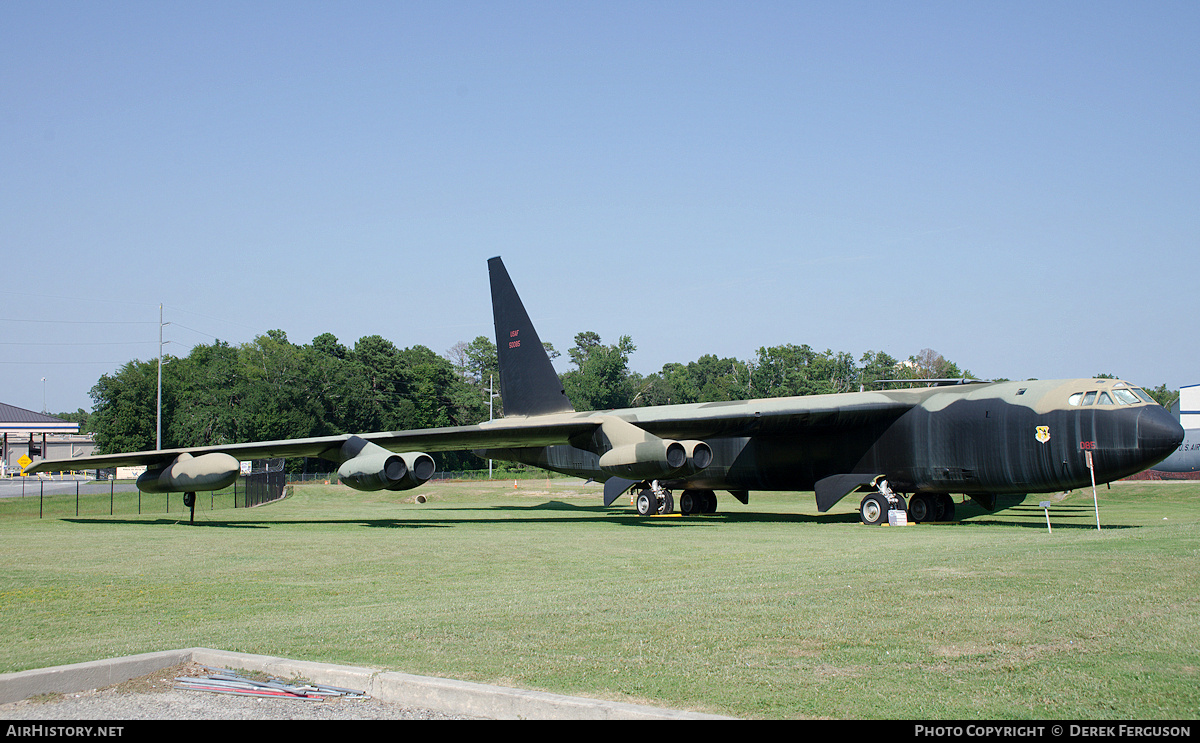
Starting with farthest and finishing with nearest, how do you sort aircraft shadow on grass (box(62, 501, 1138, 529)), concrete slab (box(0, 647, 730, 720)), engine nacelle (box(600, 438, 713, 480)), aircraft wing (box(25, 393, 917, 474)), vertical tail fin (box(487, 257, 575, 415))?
1. vertical tail fin (box(487, 257, 575, 415))
2. aircraft wing (box(25, 393, 917, 474))
3. aircraft shadow on grass (box(62, 501, 1138, 529))
4. engine nacelle (box(600, 438, 713, 480))
5. concrete slab (box(0, 647, 730, 720))

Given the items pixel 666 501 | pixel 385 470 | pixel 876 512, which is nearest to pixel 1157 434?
pixel 876 512

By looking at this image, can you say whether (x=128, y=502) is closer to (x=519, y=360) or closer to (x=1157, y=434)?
(x=519, y=360)

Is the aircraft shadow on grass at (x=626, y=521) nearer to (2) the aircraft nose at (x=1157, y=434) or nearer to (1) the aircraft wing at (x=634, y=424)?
(1) the aircraft wing at (x=634, y=424)

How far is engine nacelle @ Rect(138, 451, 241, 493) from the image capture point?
2438cm

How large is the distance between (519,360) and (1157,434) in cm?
1921

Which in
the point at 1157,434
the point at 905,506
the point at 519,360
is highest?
the point at 519,360

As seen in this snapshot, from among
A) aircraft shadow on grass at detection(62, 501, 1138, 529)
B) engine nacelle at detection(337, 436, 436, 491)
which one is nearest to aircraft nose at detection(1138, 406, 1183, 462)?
aircraft shadow on grass at detection(62, 501, 1138, 529)

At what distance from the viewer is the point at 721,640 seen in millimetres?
6785

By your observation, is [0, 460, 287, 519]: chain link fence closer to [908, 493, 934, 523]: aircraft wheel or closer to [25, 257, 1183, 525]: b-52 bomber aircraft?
[25, 257, 1183, 525]: b-52 bomber aircraft

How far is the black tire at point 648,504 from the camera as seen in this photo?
2959 cm

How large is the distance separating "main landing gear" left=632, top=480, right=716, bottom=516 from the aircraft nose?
14.0 m

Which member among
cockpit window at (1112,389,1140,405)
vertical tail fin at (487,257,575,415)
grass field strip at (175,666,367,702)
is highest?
vertical tail fin at (487,257,575,415)

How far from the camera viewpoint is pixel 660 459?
75.6 ft
